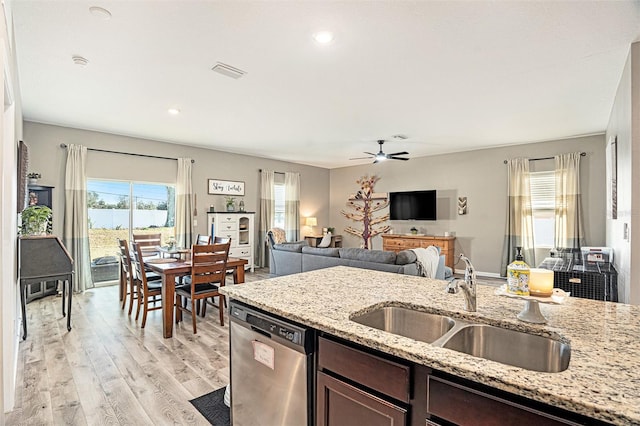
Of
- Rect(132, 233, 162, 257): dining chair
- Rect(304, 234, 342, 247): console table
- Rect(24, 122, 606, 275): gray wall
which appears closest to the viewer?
Rect(132, 233, 162, 257): dining chair

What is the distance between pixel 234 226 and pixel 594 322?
6542 mm

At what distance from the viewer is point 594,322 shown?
1374 millimetres

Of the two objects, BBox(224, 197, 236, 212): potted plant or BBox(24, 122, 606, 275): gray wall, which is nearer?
BBox(24, 122, 606, 275): gray wall

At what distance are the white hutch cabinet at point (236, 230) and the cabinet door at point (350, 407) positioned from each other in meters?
5.69

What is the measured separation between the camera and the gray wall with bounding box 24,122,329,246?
525 centimetres

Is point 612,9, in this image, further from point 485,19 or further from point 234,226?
point 234,226

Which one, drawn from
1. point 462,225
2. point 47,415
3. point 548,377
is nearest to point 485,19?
point 548,377

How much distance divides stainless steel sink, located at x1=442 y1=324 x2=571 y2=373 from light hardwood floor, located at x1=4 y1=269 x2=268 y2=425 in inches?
68.0

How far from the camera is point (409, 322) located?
1.68 metres

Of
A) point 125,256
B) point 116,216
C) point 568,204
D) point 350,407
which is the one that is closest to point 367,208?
point 568,204

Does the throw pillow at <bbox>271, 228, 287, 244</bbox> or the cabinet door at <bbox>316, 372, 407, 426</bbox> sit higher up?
the throw pillow at <bbox>271, 228, 287, 244</bbox>

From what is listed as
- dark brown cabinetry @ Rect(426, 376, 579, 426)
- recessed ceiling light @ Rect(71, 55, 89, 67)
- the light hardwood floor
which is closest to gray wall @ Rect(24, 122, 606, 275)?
the light hardwood floor

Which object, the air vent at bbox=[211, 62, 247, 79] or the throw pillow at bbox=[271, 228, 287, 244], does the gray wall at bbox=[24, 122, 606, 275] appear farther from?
the air vent at bbox=[211, 62, 247, 79]

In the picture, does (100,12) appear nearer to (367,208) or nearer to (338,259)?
(338,259)
